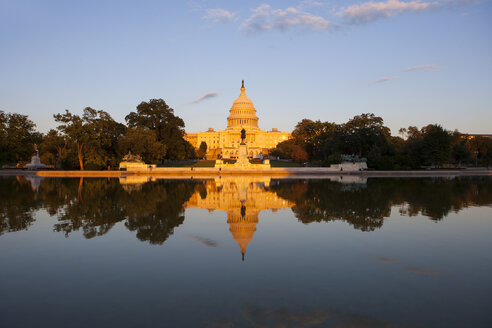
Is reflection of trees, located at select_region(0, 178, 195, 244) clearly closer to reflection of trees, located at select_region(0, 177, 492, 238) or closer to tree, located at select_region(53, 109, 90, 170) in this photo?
reflection of trees, located at select_region(0, 177, 492, 238)

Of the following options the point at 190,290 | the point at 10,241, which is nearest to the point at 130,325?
the point at 190,290

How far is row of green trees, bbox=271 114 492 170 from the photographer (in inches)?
1946

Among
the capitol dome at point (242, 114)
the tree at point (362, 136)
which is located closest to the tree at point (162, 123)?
the tree at point (362, 136)

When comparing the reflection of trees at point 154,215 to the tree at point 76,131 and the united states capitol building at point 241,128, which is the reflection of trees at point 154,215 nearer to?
the tree at point 76,131

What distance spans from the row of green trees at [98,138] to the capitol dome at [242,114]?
237 ft

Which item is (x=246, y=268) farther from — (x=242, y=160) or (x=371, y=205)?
(x=242, y=160)

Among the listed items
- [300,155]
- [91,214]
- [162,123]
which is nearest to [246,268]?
[91,214]

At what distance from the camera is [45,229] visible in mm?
12039

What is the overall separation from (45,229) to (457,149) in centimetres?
5810

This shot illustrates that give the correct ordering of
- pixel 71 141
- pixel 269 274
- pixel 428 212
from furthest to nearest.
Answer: pixel 71 141, pixel 428 212, pixel 269 274

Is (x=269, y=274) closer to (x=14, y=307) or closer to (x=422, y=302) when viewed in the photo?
(x=422, y=302)

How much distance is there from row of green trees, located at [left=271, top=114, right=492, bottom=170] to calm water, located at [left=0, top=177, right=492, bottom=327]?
121 feet

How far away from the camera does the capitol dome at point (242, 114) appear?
437 feet

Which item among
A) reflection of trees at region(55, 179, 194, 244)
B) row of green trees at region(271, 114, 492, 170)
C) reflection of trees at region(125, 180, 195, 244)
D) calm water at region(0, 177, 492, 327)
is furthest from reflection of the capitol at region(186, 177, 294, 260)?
row of green trees at region(271, 114, 492, 170)
